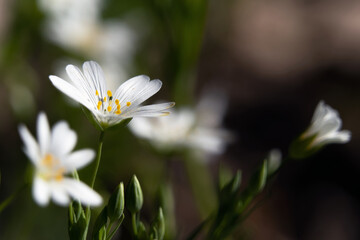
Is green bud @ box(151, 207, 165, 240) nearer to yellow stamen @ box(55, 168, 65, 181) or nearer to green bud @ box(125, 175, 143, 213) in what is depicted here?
green bud @ box(125, 175, 143, 213)

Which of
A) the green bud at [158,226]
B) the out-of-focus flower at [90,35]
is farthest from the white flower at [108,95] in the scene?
the out-of-focus flower at [90,35]

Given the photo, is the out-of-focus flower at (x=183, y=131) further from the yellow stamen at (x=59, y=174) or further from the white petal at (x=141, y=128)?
the yellow stamen at (x=59, y=174)

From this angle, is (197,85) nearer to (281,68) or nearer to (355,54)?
(281,68)

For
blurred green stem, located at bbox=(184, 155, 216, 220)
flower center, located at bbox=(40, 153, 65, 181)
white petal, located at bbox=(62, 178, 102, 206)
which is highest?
white petal, located at bbox=(62, 178, 102, 206)

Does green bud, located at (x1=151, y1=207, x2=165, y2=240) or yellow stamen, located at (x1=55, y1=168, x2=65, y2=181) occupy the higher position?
yellow stamen, located at (x1=55, y1=168, x2=65, y2=181)

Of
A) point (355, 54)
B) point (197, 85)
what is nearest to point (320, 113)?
point (197, 85)

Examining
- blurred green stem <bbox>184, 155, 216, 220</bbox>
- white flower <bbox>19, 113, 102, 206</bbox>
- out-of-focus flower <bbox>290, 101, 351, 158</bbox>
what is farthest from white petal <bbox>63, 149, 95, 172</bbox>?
blurred green stem <bbox>184, 155, 216, 220</bbox>
